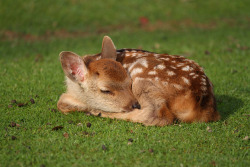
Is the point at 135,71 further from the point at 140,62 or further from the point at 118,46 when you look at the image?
the point at 118,46

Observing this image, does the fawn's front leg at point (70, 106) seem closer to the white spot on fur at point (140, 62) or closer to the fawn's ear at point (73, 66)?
the fawn's ear at point (73, 66)

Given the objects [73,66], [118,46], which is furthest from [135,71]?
[118,46]

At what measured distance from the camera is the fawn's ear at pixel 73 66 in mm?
5180

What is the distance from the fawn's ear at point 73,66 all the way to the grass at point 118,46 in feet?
2.06

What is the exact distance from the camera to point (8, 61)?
8.61 m

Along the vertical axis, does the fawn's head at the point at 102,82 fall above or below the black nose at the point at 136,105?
above

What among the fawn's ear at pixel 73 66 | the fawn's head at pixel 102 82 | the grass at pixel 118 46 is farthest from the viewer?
the fawn's ear at pixel 73 66

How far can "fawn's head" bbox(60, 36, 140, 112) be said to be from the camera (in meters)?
5.04

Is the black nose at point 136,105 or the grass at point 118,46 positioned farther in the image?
the black nose at point 136,105

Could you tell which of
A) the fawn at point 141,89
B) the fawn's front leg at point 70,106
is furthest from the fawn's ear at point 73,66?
the fawn's front leg at point 70,106

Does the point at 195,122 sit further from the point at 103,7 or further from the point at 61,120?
the point at 103,7

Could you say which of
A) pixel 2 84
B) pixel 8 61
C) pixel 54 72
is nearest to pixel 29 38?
pixel 8 61

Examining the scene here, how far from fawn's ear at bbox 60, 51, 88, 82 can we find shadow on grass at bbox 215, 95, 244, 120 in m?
2.33

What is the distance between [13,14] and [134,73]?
9.19m
